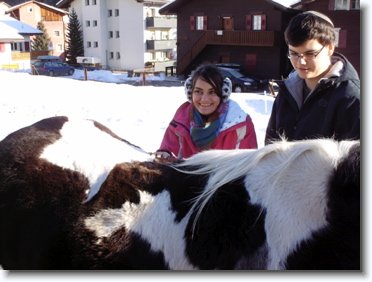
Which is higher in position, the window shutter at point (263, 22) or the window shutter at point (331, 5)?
the window shutter at point (263, 22)

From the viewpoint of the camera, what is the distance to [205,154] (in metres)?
1.20

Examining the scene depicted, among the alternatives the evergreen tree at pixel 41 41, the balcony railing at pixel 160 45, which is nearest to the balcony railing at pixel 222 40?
the balcony railing at pixel 160 45

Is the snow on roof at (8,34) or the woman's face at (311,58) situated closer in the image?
the woman's face at (311,58)

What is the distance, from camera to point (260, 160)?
41.3 inches

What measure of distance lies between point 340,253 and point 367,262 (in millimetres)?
53

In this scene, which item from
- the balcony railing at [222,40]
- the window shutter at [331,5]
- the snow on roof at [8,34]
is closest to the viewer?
the window shutter at [331,5]

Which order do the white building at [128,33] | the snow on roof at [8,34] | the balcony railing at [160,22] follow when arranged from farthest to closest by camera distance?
the snow on roof at [8,34] < the balcony railing at [160,22] < the white building at [128,33]

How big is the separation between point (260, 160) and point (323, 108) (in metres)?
0.49

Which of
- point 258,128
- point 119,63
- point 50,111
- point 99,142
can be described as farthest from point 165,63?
point 99,142

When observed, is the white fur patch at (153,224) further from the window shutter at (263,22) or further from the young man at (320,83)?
the window shutter at (263,22)

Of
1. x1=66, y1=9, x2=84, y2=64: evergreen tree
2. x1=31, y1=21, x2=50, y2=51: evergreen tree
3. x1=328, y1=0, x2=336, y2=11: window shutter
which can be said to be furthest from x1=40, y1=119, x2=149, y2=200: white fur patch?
x1=31, y1=21, x2=50, y2=51: evergreen tree

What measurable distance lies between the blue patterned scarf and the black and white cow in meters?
0.51

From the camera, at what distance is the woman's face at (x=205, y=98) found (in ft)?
6.12

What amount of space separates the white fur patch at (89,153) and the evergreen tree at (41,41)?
26410mm
